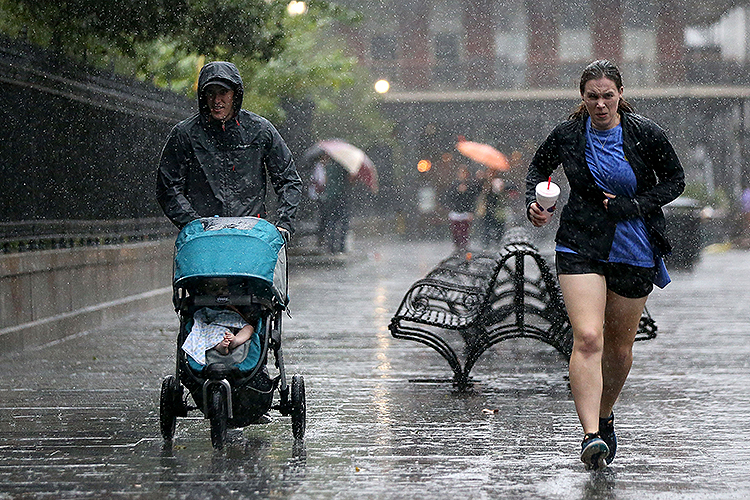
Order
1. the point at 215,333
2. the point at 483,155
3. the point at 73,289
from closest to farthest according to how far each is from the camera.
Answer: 1. the point at 215,333
2. the point at 73,289
3. the point at 483,155

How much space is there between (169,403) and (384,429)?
1.21m

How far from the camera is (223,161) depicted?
6.41 m

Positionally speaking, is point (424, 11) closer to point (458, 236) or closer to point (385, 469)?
point (458, 236)

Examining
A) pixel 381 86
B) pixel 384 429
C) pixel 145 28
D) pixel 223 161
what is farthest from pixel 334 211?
pixel 223 161

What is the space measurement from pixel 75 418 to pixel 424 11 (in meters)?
40.8

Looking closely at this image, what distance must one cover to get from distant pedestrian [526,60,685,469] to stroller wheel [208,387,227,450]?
63.6 inches

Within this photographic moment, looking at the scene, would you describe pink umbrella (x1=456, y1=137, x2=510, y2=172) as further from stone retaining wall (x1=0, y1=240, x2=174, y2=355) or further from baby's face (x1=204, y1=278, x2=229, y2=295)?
baby's face (x1=204, y1=278, x2=229, y2=295)

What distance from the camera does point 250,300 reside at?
5.92 m

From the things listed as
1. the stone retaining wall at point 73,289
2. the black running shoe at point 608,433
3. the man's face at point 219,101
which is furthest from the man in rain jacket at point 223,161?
the stone retaining wall at point 73,289

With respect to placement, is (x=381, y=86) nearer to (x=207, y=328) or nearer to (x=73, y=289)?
(x=73, y=289)

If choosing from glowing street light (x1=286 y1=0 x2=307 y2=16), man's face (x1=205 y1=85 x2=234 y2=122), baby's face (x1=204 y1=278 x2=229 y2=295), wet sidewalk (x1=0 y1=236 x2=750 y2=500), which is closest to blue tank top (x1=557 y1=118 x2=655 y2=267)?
wet sidewalk (x1=0 y1=236 x2=750 y2=500)

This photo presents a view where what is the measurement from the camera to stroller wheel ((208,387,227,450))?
580 centimetres

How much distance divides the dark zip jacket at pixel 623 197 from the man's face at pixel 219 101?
1.62m

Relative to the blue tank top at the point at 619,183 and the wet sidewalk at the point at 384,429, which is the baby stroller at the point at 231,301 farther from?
the blue tank top at the point at 619,183
